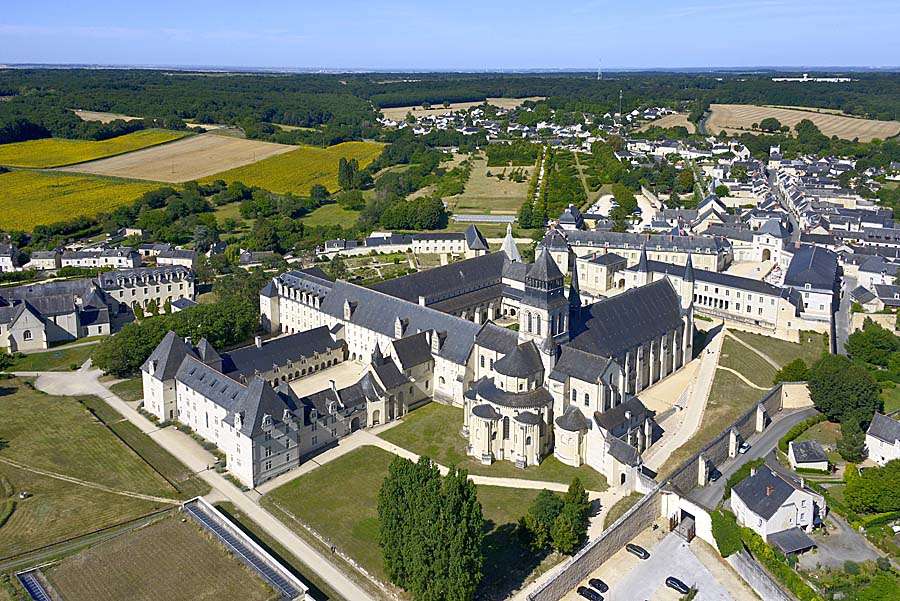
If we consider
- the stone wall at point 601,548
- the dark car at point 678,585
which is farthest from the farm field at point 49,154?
the dark car at point 678,585

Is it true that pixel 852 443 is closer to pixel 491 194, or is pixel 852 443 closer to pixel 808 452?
pixel 808 452

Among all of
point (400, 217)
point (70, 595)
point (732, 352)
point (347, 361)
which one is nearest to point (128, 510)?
point (70, 595)

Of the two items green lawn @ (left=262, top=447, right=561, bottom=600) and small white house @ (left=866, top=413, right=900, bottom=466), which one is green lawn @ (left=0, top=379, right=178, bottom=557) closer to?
green lawn @ (left=262, top=447, right=561, bottom=600)

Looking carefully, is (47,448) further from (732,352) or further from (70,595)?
(732,352)

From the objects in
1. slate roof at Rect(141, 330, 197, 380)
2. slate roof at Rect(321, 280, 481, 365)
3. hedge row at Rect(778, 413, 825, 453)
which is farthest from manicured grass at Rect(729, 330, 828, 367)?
slate roof at Rect(141, 330, 197, 380)

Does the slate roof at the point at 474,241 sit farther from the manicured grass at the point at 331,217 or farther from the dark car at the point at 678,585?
the dark car at the point at 678,585
